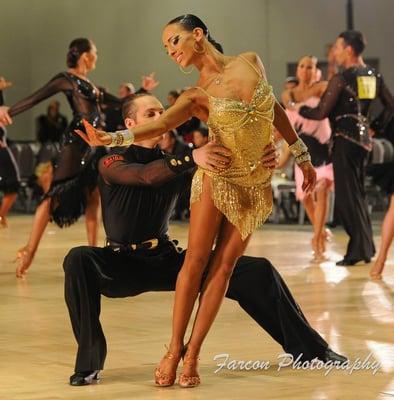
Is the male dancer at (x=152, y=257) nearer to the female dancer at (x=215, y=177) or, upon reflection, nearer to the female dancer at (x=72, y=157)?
the female dancer at (x=215, y=177)

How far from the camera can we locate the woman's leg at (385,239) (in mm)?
8836

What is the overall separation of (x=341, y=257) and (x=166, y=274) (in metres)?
5.36

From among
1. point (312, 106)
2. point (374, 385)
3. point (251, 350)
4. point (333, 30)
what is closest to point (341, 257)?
point (312, 106)

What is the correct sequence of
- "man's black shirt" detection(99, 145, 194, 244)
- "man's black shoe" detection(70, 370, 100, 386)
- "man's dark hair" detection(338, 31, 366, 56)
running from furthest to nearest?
1. "man's dark hair" detection(338, 31, 366, 56)
2. "man's black shirt" detection(99, 145, 194, 244)
3. "man's black shoe" detection(70, 370, 100, 386)

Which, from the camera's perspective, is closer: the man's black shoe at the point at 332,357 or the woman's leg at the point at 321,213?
the man's black shoe at the point at 332,357

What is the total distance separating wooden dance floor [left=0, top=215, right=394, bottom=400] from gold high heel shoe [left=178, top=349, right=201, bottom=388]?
0.05 meters

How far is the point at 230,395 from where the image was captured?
4.96 m

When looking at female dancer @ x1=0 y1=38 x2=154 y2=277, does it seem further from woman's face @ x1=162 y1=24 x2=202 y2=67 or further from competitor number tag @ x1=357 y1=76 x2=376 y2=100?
woman's face @ x1=162 y1=24 x2=202 y2=67

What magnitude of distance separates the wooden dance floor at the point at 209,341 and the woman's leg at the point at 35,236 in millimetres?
97

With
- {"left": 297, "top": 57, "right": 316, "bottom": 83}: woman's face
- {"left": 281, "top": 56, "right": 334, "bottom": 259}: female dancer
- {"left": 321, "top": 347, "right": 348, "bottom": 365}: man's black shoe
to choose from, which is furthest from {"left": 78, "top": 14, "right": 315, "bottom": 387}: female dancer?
{"left": 297, "top": 57, "right": 316, "bottom": 83}: woman's face

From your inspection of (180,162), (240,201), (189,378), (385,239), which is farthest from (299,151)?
(385,239)

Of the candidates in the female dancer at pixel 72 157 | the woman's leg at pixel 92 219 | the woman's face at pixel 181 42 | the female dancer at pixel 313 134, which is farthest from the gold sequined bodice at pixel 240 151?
the female dancer at pixel 313 134

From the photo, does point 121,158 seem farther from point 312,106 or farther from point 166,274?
point 312,106

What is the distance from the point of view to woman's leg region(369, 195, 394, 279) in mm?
8836
